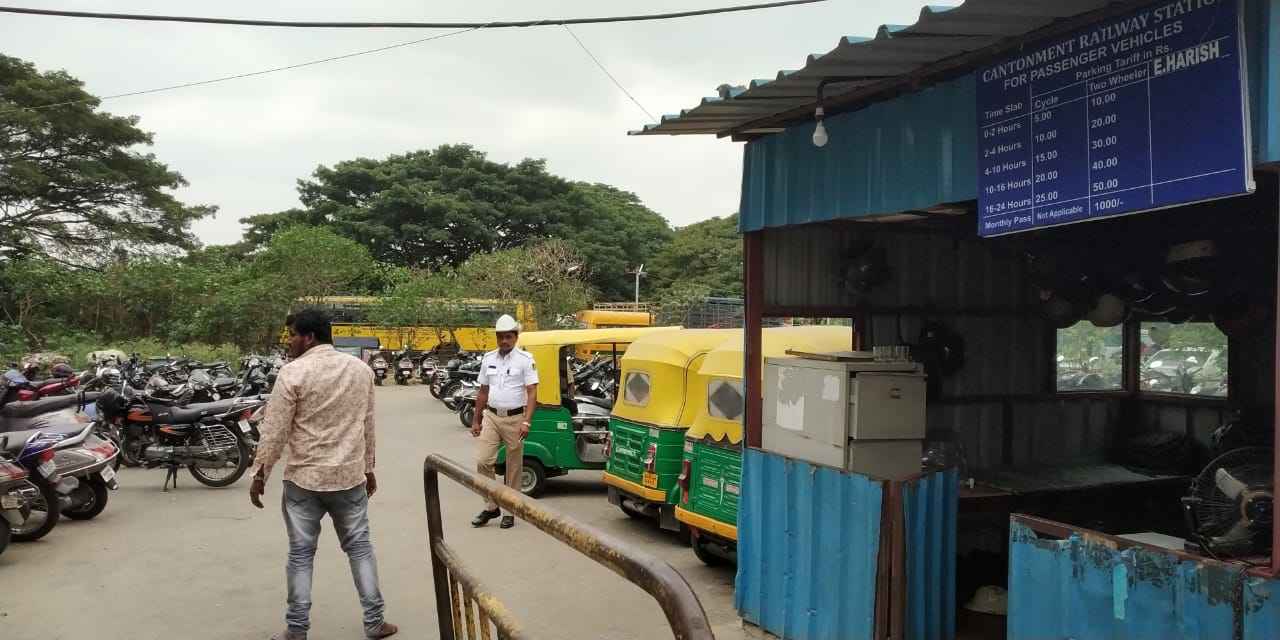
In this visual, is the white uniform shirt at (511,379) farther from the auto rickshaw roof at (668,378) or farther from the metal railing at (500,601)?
the metal railing at (500,601)

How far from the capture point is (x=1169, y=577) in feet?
11.0

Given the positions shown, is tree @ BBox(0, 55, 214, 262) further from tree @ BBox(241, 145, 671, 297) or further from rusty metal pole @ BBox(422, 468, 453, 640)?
rusty metal pole @ BBox(422, 468, 453, 640)

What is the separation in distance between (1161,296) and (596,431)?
225 inches

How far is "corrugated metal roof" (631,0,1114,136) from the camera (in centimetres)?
350

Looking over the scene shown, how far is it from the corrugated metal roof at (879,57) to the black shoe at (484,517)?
176 inches

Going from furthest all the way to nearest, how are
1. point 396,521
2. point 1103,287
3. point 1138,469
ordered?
point 396,521
point 1138,469
point 1103,287

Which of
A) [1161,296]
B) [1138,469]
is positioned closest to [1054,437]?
[1138,469]

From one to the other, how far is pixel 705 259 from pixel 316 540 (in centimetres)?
4152

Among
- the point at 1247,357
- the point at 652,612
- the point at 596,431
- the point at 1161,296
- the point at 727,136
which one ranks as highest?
the point at 727,136

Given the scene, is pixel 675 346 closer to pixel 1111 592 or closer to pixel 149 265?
pixel 1111 592

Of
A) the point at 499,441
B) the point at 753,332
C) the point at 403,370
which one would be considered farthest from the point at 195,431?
the point at 403,370

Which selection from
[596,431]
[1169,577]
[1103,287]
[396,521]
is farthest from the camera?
[596,431]

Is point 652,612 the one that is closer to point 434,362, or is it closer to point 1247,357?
point 1247,357

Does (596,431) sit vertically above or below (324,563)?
above
